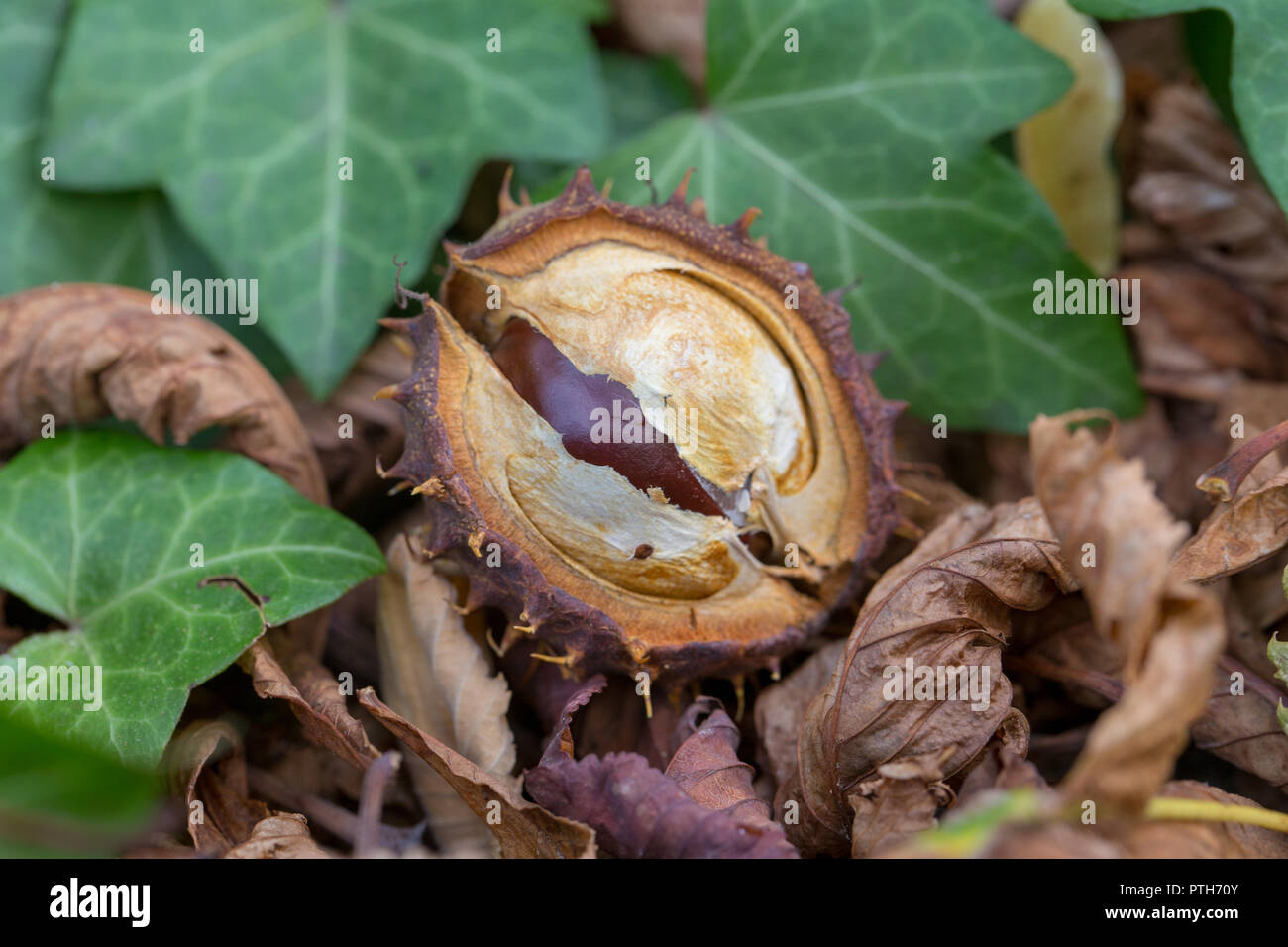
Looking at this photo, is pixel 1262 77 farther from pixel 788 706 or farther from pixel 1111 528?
pixel 788 706

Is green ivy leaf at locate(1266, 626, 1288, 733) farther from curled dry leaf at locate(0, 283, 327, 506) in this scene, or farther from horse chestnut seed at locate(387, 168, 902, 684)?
curled dry leaf at locate(0, 283, 327, 506)

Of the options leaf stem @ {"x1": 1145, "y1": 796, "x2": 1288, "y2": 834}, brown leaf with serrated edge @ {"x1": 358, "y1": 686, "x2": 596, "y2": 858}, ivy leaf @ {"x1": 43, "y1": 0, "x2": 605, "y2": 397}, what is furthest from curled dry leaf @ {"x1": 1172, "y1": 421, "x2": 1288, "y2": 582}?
ivy leaf @ {"x1": 43, "y1": 0, "x2": 605, "y2": 397}

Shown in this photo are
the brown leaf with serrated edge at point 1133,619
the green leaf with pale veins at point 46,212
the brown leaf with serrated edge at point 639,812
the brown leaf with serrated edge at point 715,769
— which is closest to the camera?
the brown leaf with serrated edge at point 1133,619

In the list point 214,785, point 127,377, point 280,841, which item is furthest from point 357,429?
point 280,841

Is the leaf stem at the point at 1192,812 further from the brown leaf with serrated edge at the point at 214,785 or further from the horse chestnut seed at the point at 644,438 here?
the brown leaf with serrated edge at the point at 214,785

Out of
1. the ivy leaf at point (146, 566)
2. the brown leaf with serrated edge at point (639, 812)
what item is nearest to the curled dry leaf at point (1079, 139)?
the brown leaf with serrated edge at point (639, 812)
